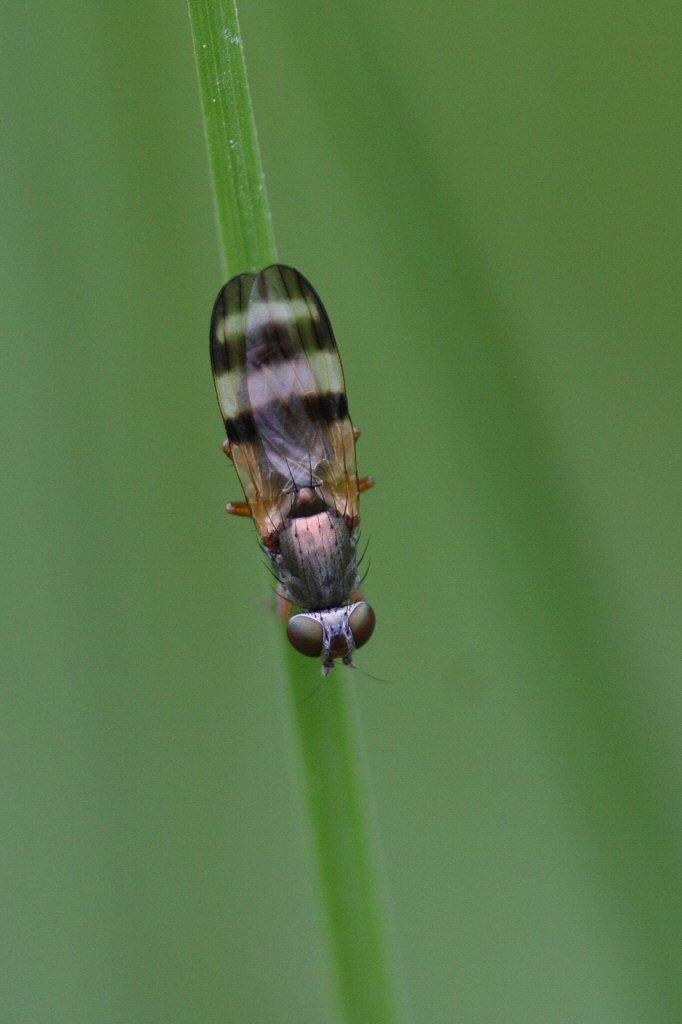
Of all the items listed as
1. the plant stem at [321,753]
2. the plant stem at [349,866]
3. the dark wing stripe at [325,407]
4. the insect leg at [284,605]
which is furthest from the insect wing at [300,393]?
the plant stem at [349,866]

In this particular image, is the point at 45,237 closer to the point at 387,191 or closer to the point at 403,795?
the point at 387,191

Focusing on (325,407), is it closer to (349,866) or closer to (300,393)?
(300,393)

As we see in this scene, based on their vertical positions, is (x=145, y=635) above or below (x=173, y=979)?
above

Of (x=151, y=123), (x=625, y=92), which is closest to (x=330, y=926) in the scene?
(x=151, y=123)

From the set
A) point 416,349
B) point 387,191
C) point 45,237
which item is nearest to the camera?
point 387,191

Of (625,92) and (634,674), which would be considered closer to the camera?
(634,674)

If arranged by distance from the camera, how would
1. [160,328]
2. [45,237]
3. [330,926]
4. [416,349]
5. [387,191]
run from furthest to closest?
[160,328] < [45,237] < [416,349] < [387,191] < [330,926]

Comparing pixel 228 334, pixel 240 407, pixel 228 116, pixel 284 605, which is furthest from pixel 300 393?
pixel 228 116
